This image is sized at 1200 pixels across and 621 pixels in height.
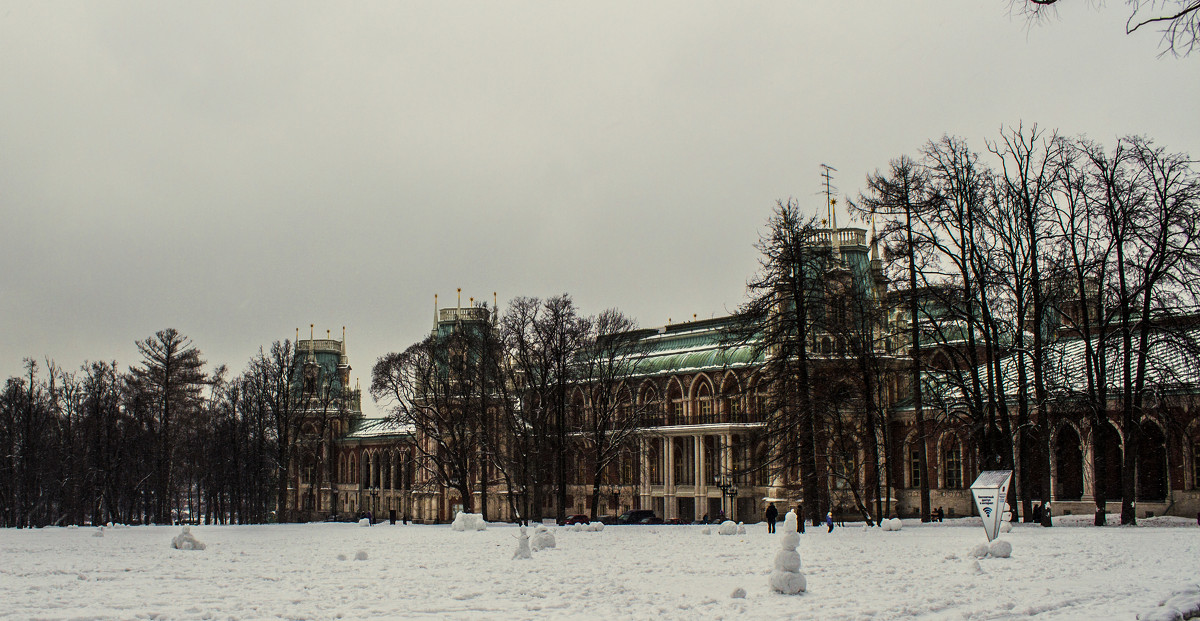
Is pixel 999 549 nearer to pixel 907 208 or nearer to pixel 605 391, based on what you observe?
pixel 907 208

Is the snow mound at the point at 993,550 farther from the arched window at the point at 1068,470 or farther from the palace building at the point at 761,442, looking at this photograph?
the arched window at the point at 1068,470

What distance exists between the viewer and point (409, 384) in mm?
54719

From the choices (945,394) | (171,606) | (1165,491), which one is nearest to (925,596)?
(171,606)

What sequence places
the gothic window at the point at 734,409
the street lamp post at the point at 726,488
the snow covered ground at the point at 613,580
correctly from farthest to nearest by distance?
the gothic window at the point at 734,409 → the street lamp post at the point at 726,488 → the snow covered ground at the point at 613,580

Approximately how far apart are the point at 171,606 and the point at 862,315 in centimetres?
2362

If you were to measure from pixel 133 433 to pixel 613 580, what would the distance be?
48915 millimetres

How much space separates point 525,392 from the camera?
51156 millimetres

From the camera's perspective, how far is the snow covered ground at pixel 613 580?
44.9 feet

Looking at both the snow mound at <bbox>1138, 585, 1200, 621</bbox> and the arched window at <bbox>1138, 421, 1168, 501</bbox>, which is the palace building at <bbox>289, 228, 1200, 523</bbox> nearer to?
the arched window at <bbox>1138, 421, 1168, 501</bbox>

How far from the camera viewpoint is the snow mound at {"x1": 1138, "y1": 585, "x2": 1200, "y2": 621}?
11.2 metres

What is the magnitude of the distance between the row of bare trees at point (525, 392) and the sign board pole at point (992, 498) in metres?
25.1

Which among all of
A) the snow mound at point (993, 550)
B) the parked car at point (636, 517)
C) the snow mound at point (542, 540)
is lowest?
the parked car at point (636, 517)

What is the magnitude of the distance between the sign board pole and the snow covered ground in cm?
74

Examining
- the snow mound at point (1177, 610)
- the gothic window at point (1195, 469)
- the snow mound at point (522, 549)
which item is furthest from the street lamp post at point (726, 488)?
the snow mound at point (1177, 610)
